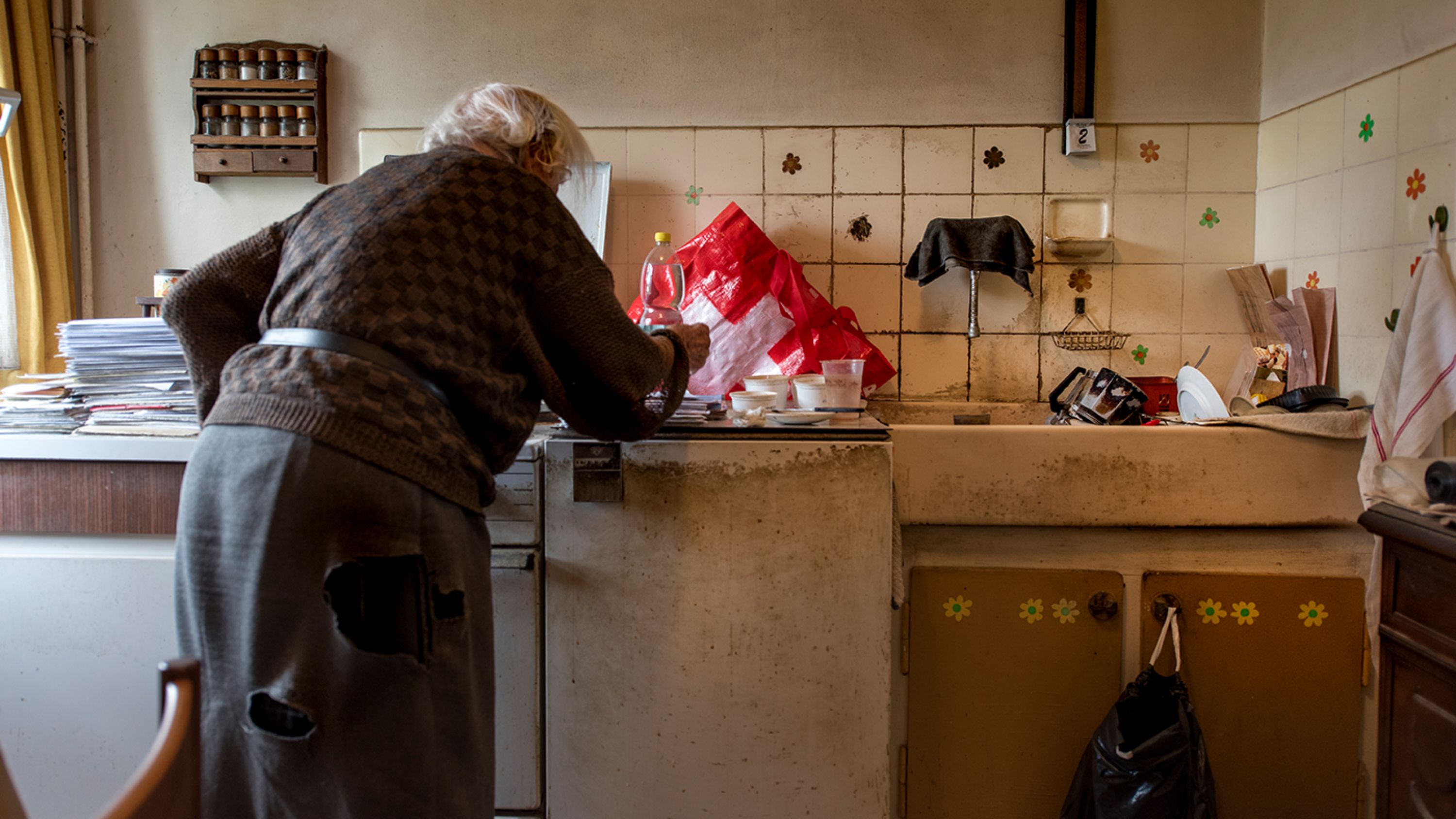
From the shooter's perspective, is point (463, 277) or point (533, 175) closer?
point (463, 277)

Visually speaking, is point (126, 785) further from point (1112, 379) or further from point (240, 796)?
point (1112, 379)

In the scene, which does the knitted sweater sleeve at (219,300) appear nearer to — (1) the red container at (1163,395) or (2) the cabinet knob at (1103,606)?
(2) the cabinet knob at (1103,606)

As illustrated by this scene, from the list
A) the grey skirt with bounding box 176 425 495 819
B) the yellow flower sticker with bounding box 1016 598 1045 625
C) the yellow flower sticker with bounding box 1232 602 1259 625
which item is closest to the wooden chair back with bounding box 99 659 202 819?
the grey skirt with bounding box 176 425 495 819

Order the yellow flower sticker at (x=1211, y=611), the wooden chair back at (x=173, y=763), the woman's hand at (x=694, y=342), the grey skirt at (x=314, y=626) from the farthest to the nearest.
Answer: the yellow flower sticker at (x=1211, y=611)
the woman's hand at (x=694, y=342)
the grey skirt at (x=314, y=626)
the wooden chair back at (x=173, y=763)

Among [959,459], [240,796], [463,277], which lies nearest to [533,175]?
[463,277]

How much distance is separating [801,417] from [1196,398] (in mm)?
1116

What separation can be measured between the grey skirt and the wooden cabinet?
1310 millimetres

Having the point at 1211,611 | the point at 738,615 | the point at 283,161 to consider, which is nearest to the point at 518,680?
the point at 738,615

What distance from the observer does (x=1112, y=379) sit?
81.2 inches

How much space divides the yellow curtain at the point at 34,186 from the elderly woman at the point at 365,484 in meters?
1.60

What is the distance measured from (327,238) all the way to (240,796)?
733 mm

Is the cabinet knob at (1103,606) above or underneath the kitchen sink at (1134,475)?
underneath

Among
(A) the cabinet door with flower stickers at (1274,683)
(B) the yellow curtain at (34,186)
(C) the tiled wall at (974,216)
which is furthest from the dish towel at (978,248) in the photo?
(B) the yellow curtain at (34,186)

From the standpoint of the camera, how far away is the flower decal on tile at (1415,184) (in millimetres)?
1792
